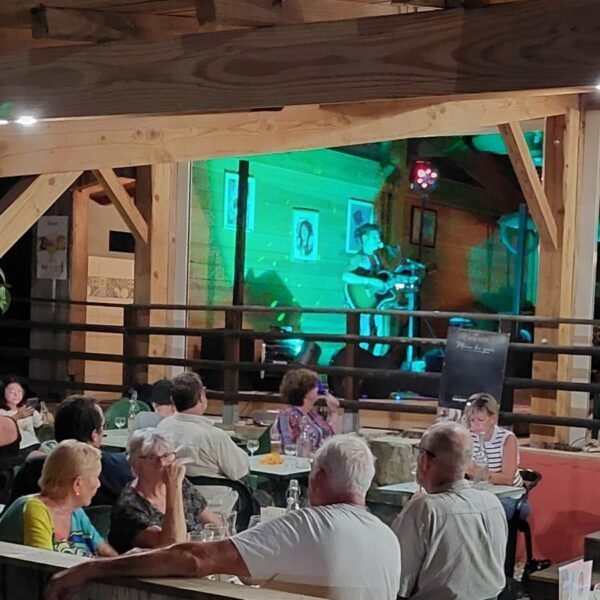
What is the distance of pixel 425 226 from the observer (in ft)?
44.4

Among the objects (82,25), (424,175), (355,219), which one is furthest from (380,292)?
(82,25)

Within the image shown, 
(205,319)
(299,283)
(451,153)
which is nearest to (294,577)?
(205,319)

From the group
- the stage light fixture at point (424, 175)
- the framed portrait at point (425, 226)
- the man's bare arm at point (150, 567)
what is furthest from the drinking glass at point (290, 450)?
the framed portrait at point (425, 226)

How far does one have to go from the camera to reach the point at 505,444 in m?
5.52

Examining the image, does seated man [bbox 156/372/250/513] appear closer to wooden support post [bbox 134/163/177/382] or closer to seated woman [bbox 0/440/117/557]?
seated woman [bbox 0/440/117/557]

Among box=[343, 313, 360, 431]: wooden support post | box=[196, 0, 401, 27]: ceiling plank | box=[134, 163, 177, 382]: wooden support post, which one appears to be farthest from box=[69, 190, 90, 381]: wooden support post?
box=[196, 0, 401, 27]: ceiling plank

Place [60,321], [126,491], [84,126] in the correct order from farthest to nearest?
[60,321]
[84,126]
[126,491]

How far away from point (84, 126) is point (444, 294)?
8.73 m

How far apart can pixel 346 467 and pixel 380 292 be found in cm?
993

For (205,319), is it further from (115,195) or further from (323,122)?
(323,122)

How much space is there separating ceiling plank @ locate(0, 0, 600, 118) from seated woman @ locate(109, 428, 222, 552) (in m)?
1.12

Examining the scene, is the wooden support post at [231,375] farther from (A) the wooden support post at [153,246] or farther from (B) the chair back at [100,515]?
(B) the chair back at [100,515]

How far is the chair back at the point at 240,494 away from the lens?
470cm

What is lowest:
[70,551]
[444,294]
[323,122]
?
[70,551]
